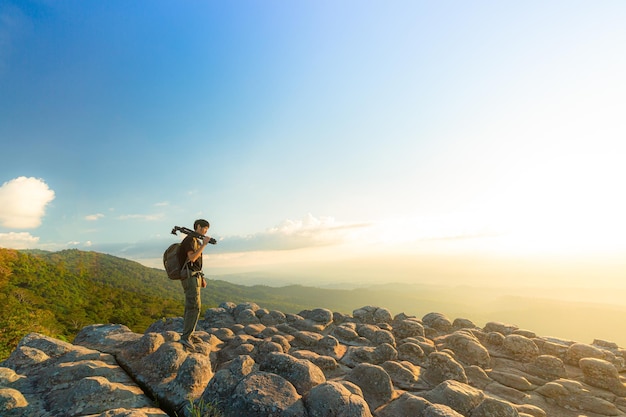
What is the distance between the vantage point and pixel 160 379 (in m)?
7.66

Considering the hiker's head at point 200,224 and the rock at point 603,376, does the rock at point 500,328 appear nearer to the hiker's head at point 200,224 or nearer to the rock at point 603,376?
the rock at point 603,376

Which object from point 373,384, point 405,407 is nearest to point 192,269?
point 373,384

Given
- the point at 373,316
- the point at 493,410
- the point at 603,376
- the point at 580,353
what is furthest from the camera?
the point at 373,316

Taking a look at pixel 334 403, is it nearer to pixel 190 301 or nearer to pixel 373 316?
pixel 190 301

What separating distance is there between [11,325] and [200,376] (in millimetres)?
16297

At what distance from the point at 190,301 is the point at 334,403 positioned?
573 cm

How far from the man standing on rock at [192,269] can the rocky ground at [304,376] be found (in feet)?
2.19

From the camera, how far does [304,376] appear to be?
720 centimetres

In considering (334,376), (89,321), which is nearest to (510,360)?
(334,376)

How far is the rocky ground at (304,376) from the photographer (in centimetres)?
615

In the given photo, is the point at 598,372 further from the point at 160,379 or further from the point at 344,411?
the point at 160,379

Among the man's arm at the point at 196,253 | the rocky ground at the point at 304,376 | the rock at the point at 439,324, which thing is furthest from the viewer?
the rock at the point at 439,324

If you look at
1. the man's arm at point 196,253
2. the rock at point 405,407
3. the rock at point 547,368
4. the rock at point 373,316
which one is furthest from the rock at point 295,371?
the rock at point 373,316

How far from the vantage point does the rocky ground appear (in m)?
6.15
